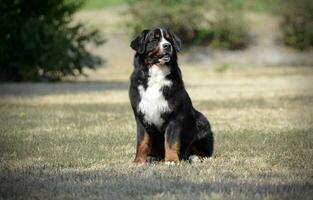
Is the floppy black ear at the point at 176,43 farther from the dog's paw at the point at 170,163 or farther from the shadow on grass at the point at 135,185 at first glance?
the shadow on grass at the point at 135,185

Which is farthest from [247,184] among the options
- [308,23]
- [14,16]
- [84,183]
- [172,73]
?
[308,23]

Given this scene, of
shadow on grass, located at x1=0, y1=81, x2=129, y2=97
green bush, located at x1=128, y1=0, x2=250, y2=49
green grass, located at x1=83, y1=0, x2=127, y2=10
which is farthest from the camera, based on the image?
green grass, located at x1=83, y1=0, x2=127, y2=10

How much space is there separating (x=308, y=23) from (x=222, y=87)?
18.9 meters

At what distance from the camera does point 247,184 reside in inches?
271

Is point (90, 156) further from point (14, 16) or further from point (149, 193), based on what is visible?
point (14, 16)

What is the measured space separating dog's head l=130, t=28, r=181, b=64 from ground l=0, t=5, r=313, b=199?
119cm

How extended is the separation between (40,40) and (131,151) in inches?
673

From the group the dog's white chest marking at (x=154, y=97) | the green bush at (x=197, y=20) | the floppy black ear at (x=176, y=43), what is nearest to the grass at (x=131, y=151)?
the dog's white chest marking at (x=154, y=97)

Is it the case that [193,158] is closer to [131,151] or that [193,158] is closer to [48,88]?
[131,151]

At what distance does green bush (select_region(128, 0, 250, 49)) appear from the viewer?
41719 millimetres

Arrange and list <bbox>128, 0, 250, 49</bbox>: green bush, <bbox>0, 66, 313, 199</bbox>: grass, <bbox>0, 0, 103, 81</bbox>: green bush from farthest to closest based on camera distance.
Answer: <bbox>128, 0, 250, 49</bbox>: green bush < <bbox>0, 0, 103, 81</bbox>: green bush < <bbox>0, 66, 313, 199</bbox>: grass

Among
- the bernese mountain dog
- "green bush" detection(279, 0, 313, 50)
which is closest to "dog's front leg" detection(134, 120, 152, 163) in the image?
the bernese mountain dog

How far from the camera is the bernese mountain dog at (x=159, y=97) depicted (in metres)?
8.43

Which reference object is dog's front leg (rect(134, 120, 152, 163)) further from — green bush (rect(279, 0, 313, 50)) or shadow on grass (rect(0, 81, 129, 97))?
green bush (rect(279, 0, 313, 50))
